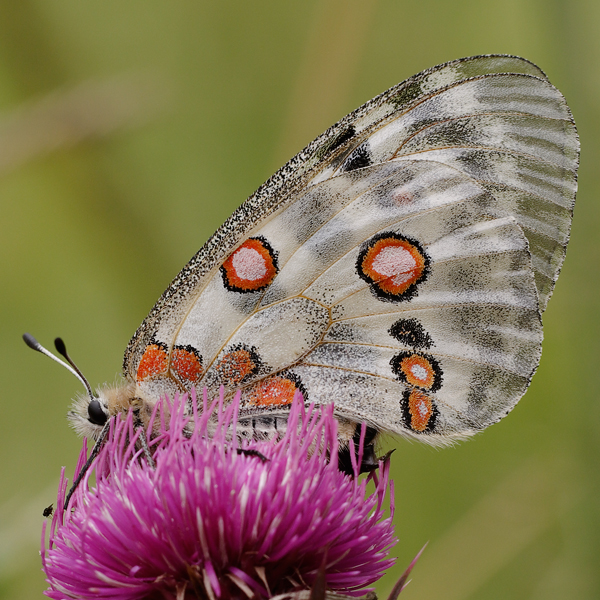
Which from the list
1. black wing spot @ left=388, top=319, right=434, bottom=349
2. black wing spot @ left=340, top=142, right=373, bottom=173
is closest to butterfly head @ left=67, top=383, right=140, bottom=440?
black wing spot @ left=388, top=319, right=434, bottom=349

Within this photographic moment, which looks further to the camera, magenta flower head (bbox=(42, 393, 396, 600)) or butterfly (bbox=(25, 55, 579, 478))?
butterfly (bbox=(25, 55, 579, 478))

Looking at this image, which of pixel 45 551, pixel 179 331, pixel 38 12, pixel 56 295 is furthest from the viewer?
pixel 56 295

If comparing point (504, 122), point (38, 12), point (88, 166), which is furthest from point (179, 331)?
point (38, 12)

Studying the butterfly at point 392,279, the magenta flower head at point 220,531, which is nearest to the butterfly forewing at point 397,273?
the butterfly at point 392,279

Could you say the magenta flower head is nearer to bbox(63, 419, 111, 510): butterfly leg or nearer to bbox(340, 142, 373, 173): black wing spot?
bbox(63, 419, 111, 510): butterfly leg

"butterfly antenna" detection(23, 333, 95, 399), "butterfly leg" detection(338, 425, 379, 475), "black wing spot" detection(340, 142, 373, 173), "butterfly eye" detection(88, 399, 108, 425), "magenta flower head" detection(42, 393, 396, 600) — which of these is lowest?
"magenta flower head" detection(42, 393, 396, 600)

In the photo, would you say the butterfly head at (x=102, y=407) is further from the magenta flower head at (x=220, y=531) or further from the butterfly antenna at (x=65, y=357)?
the magenta flower head at (x=220, y=531)

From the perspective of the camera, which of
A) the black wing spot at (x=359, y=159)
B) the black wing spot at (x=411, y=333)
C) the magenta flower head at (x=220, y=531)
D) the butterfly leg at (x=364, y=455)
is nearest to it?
the magenta flower head at (x=220, y=531)

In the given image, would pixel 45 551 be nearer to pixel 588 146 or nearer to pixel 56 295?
pixel 56 295
